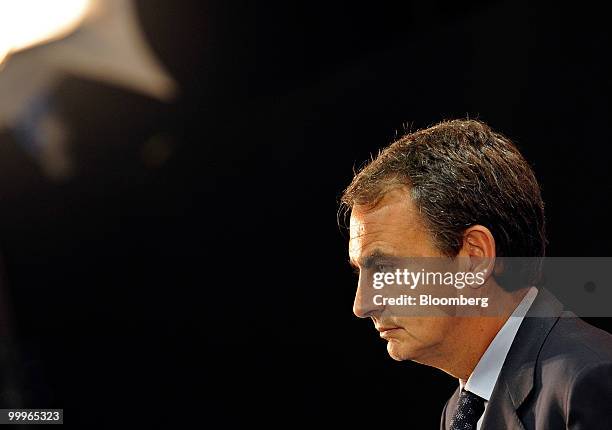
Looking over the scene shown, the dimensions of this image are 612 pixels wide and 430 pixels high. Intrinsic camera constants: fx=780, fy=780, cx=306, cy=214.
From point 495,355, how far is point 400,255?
0.79 feet

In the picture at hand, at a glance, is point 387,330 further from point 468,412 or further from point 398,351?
point 468,412

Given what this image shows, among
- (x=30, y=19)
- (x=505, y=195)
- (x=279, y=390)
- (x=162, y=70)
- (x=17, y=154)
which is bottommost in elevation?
(x=279, y=390)

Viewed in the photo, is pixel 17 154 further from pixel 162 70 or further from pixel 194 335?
pixel 194 335

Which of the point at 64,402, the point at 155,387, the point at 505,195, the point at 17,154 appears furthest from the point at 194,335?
the point at 505,195

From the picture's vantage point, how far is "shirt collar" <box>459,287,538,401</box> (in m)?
1.36

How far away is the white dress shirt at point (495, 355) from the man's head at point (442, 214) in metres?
0.05

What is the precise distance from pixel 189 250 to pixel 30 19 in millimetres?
796

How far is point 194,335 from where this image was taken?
2318mm

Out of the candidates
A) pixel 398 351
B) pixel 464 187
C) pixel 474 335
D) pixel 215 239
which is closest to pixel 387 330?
pixel 398 351

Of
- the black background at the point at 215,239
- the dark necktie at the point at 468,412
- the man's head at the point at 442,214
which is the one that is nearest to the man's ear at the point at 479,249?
the man's head at the point at 442,214

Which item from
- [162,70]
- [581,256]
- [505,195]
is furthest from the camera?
[162,70]

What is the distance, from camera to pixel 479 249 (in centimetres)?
139

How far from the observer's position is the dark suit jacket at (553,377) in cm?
112

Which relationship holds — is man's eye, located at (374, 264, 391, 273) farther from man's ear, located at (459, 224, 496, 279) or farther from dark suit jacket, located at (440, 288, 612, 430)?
dark suit jacket, located at (440, 288, 612, 430)
